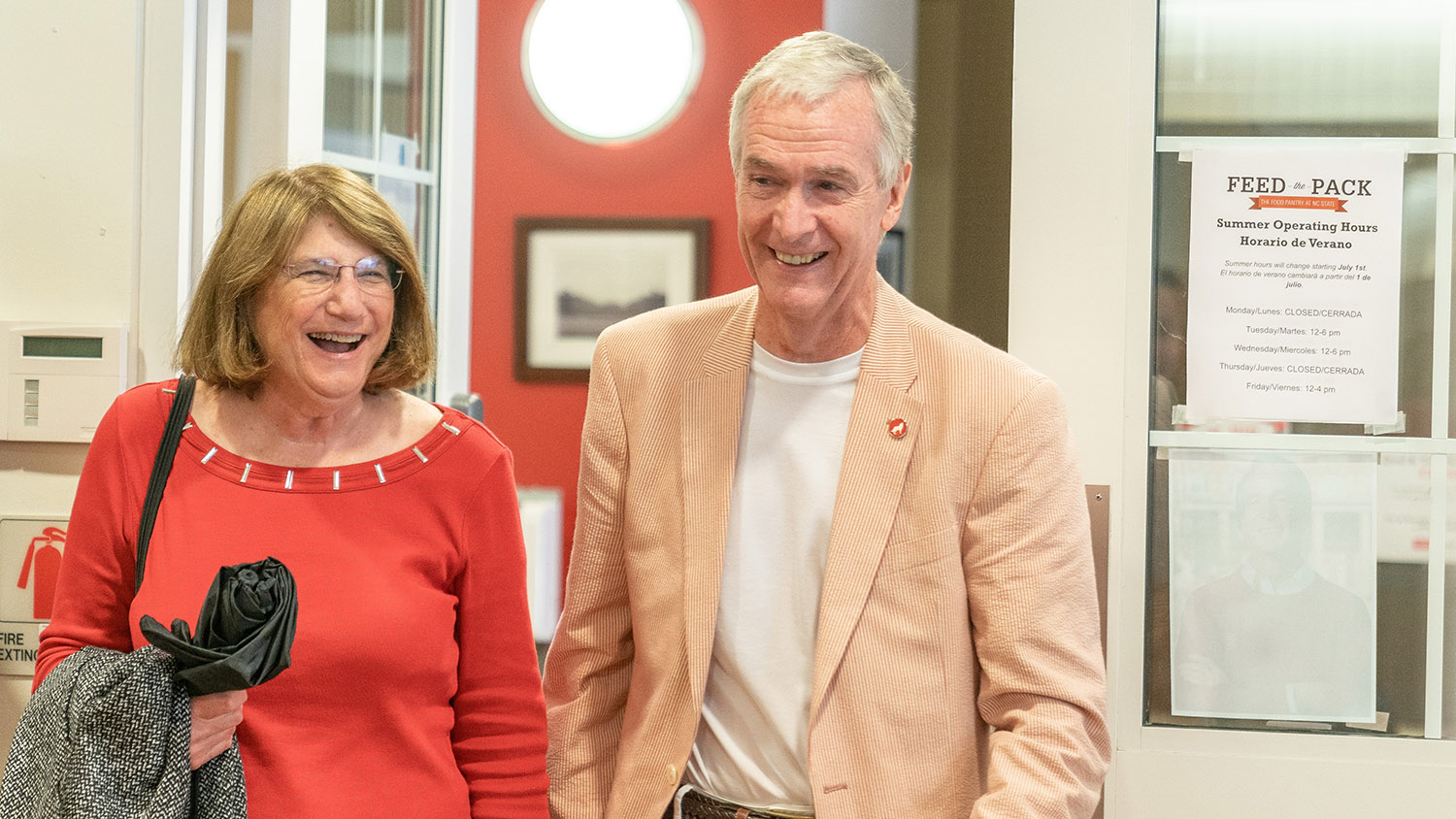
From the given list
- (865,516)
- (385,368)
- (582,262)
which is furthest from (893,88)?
(582,262)

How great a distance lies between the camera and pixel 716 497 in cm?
141

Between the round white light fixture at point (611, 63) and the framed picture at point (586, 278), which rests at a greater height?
the round white light fixture at point (611, 63)

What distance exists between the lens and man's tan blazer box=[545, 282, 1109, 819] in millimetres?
1327

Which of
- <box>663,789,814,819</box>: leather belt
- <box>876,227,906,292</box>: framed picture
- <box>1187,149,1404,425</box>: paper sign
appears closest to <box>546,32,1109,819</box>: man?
<box>663,789,814,819</box>: leather belt

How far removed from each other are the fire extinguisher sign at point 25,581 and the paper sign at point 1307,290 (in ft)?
6.10

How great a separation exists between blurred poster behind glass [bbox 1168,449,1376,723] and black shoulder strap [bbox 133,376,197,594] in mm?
1399

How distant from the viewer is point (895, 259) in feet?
12.6

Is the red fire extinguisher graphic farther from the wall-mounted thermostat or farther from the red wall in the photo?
the red wall

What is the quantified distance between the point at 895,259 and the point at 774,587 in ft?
8.49

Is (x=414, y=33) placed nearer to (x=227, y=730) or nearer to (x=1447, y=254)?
(x=227, y=730)

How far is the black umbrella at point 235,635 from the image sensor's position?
1184mm

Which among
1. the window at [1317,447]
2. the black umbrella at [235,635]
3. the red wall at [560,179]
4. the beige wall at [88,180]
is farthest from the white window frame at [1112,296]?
the red wall at [560,179]

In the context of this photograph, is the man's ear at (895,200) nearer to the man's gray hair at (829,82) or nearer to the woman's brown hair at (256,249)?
the man's gray hair at (829,82)

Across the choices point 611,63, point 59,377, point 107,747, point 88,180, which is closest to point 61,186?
point 88,180
